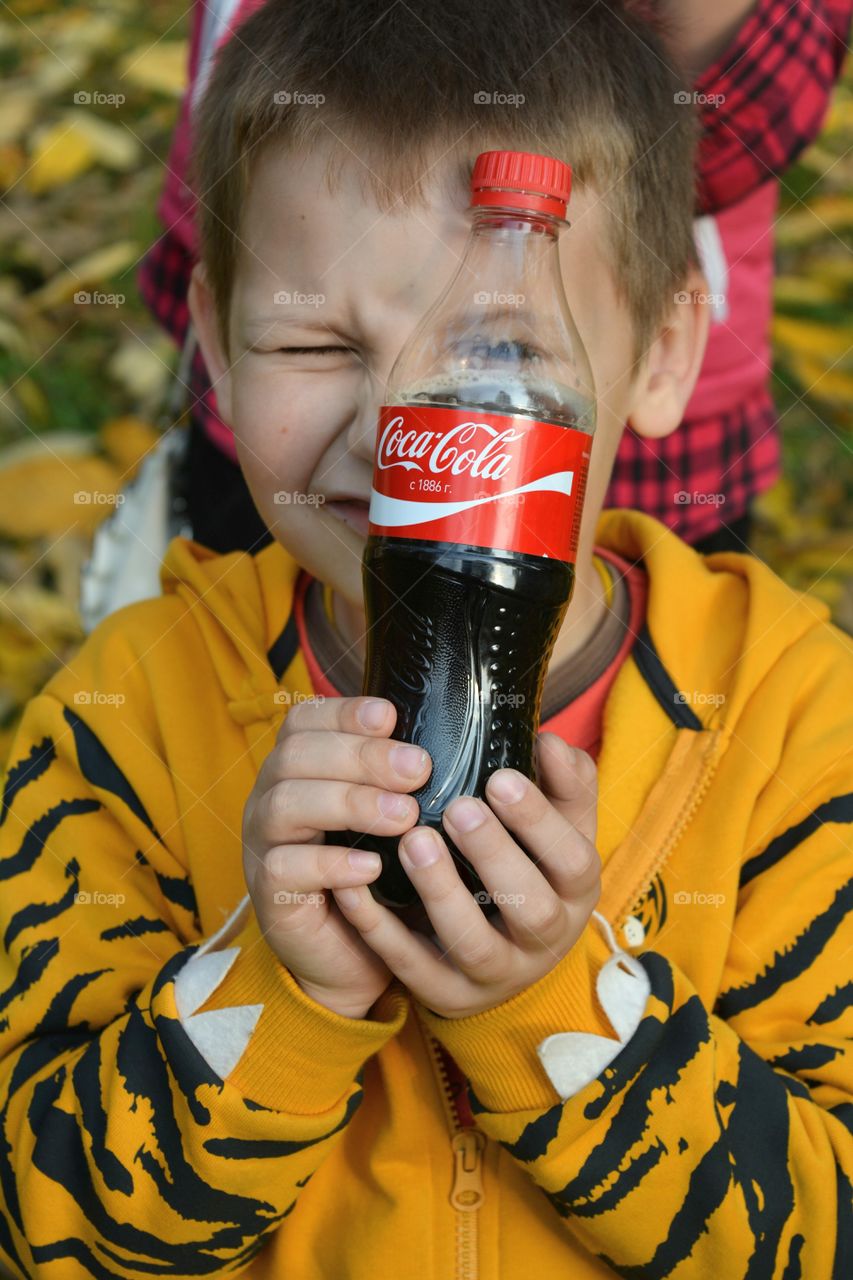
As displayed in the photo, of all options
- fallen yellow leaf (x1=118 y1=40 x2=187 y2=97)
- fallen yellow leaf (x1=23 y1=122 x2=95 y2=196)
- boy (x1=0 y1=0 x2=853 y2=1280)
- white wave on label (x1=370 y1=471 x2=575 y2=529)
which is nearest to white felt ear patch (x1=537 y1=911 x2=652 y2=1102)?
boy (x1=0 y1=0 x2=853 y2=1280)

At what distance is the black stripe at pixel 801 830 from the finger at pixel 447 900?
15.8 inches

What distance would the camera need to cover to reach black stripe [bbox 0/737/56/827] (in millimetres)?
1508

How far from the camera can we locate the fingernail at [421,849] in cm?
105

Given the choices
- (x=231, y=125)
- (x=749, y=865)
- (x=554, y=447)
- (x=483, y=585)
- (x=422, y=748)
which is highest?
(x=231, y=125)

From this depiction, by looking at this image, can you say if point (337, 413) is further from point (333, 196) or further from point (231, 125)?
point (231, 125)

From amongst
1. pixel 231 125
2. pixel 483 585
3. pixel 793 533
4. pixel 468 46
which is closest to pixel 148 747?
pixel 483 585

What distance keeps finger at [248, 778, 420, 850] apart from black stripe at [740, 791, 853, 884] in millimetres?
473

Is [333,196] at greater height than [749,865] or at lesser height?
greater

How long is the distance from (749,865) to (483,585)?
1.63ft

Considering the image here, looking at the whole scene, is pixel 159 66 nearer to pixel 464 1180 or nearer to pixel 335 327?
pixel 335 327

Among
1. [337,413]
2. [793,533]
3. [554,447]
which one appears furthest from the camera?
[793,533]

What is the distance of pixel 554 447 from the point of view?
107 centimetres

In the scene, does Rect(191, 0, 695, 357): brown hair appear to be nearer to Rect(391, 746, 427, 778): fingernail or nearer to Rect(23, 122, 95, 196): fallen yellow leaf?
Rect(391, 746, 427, 778): fingernail

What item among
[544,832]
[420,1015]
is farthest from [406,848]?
[420,1015]
